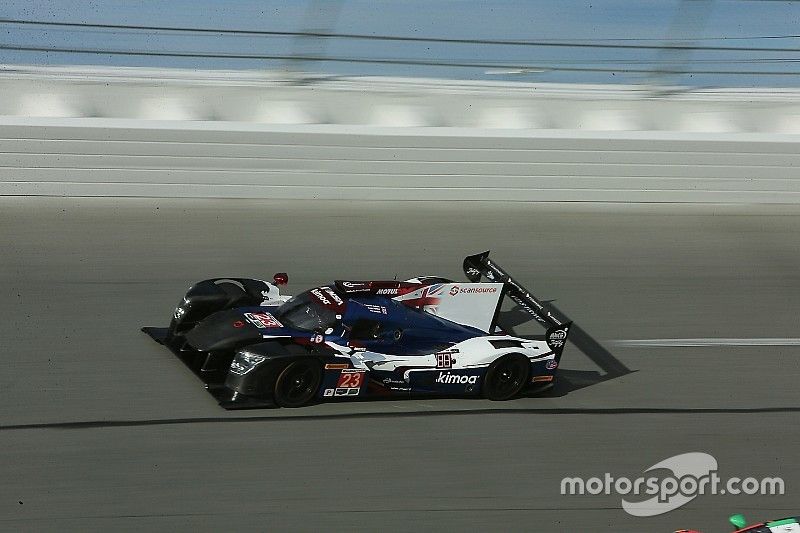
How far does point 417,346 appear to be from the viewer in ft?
27.0

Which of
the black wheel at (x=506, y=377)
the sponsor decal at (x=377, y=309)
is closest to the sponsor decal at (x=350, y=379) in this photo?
the sponsor decal at (x=377, y=309)

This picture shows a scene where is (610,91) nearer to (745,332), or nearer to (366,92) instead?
(366,92)

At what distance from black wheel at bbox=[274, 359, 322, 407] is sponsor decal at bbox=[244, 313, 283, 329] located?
572 mm

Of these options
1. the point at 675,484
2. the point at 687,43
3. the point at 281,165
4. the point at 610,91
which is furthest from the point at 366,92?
the point at 675,484

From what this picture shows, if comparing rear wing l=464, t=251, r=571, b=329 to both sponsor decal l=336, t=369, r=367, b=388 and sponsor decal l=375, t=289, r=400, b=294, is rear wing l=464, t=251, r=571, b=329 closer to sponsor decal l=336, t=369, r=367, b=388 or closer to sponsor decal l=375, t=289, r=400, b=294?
sponsor decal l=375, t=289, r=400, b=294

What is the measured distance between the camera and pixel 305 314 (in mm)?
8188

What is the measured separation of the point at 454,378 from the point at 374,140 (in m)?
4.50

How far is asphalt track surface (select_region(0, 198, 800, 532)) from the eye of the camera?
21.1 feet

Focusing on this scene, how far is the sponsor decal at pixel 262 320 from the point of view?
26.2 ft

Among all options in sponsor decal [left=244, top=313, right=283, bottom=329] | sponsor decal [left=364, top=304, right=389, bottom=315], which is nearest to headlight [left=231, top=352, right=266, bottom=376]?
sponsor decal [left=244, top=313, right=283, bottom=329]

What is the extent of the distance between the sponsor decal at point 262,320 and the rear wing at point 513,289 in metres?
2.00

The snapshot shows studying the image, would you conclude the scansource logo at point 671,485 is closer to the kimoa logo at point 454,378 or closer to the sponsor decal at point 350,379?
the kimoa logo at point 454,378

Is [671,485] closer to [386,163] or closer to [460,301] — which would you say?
[460,301]

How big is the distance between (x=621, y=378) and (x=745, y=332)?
1.86m
